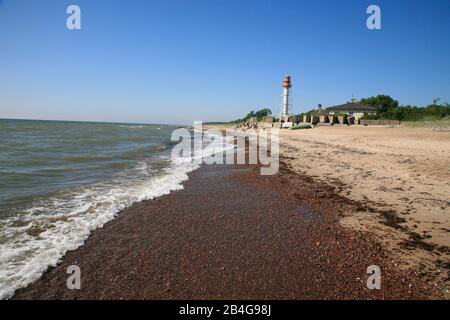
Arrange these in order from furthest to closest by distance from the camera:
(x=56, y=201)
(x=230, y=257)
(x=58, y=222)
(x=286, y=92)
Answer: (x=286, y=92)
(x=56, y=201)
(x=58, y=222)
(x=230, y=257)

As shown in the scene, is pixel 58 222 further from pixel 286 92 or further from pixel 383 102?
pixel 383 102

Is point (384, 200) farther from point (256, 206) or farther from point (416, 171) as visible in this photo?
point (416, 171)

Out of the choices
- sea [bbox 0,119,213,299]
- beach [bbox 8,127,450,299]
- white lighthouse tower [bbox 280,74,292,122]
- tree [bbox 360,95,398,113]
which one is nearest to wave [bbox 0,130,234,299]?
sea [bbox 0,119,213,299]

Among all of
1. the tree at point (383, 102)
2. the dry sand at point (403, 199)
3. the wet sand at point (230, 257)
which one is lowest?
the wet sand at point (230, 257)

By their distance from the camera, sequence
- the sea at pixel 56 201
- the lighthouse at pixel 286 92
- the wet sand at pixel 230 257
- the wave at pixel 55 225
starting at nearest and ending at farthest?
the wet sand at pixel 230 257
the wave at pixel 55 225
the sea at pixel 56 201
the lighthouse at pixel 286 92

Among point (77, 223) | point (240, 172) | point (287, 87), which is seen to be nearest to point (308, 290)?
point (77, 223)

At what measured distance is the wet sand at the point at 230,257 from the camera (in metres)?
3.56

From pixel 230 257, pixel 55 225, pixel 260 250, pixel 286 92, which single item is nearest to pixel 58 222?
pixel 55 225

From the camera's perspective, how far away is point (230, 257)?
4430 millimetres

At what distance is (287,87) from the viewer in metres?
65.9

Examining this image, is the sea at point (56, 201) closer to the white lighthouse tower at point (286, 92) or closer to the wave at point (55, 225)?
the wave at point (55, 225)

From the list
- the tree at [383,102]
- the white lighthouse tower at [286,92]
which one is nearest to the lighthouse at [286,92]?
the white lighthouse tower at [286,92]

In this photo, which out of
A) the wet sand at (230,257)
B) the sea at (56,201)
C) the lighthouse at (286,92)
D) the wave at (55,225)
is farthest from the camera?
the lighthouse at (286,92)

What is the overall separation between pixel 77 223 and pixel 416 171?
1110 cm
